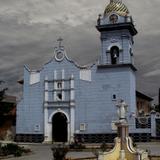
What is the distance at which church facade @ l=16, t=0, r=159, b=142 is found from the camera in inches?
1636

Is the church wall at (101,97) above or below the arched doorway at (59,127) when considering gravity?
above

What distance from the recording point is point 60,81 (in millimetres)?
44125

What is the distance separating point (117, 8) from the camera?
43.4 metres

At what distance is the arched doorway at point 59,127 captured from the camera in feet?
145

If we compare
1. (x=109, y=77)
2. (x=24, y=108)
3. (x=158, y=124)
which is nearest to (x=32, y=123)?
(x=24, y=108)

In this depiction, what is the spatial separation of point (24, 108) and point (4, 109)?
1611 cm

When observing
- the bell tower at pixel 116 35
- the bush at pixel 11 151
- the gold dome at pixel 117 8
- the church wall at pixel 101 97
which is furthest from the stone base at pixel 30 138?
the bush at pixel 11 151

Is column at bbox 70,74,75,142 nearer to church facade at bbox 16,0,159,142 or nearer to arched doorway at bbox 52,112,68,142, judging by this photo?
church facade at bbox 16,0,159,142

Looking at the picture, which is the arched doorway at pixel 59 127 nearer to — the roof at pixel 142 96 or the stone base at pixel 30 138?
the stone base at pixel 30 138

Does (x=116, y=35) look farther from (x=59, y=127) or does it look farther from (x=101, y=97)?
(x=59, y=127)

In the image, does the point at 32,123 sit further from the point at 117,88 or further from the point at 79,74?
the point at 117,88

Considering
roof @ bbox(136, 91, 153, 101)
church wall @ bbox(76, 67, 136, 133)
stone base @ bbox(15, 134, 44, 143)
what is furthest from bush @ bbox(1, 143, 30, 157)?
roof @ bbox(136, 91, 153, 101)

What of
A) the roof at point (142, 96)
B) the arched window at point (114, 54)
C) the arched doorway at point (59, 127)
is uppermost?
the arched window at point (114, 54)

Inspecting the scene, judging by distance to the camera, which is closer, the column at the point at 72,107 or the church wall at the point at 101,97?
the church wall at the point at 101,97
